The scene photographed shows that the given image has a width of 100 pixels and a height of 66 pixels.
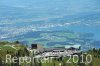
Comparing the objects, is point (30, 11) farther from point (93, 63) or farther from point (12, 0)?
point (93, 63)

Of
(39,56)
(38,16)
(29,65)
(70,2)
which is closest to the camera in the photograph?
(29,65)

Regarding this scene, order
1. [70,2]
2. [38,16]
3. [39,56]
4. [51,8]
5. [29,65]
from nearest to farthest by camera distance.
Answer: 1. [29,65]
2. [39,56]
3. [38,16]
4. [51,8]
5. [70,2]

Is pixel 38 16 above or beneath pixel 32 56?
beneath

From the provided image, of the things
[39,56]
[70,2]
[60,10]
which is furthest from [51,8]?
[39,56]

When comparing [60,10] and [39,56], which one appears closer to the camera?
[39,56]

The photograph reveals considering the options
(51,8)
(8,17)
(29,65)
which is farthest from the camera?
(51,8)

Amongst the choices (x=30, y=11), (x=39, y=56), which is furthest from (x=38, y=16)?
(x=39, y=56)

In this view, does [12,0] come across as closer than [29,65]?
No

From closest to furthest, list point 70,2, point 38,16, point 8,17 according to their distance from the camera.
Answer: point 8,17, point 38,16, point 70,2

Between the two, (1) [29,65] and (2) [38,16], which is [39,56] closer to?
(1) [29,65]
